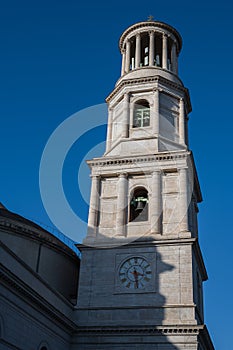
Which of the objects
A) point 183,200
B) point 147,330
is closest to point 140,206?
point 183,200

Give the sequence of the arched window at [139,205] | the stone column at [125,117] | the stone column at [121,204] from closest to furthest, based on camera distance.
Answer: the stone column at [121,204] → the arched window at [139,205] → the stone column at [125,117]

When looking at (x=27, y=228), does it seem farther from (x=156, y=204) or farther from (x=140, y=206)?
(x=156, y=204)

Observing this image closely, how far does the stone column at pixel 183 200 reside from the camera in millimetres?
30719

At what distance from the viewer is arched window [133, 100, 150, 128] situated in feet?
120

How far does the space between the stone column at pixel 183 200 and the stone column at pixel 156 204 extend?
1302 millimetres

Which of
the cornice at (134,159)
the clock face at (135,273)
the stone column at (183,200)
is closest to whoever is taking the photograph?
the clock face at (135,273)

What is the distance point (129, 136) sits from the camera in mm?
35844

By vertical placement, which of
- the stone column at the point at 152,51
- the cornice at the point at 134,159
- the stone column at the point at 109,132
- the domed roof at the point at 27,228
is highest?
the stone column at the point at 152,51

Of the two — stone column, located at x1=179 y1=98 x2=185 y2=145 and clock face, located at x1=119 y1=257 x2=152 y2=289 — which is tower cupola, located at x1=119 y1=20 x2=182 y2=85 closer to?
stone column, located at x1=179 y1=98 x2=185 y2=145

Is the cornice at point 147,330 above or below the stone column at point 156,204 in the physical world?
below

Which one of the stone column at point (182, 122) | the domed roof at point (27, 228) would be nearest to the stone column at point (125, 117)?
the stone column at point (182, 122)

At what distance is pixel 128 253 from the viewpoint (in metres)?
30.6

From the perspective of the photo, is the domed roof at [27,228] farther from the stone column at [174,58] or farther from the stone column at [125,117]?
the stone column at [174,58]

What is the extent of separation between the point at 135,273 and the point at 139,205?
4682 millimetres
